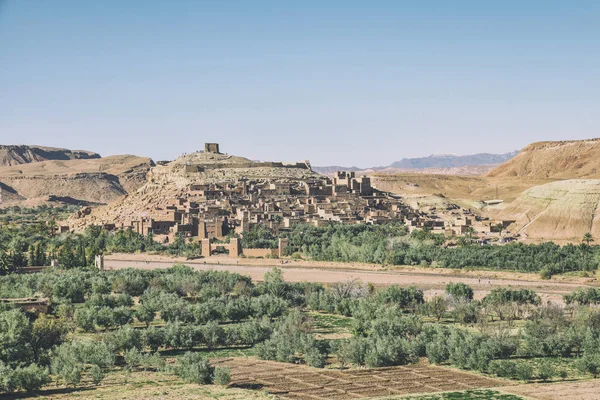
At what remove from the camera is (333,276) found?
169 ft

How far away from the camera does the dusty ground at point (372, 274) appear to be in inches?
1821

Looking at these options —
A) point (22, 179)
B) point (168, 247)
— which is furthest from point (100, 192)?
point (168, 247)

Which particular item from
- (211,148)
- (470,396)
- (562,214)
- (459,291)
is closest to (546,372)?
(470,396)

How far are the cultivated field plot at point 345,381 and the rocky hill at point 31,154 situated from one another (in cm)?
14627

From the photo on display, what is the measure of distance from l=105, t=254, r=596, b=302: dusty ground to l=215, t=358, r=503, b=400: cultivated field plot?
635 inches

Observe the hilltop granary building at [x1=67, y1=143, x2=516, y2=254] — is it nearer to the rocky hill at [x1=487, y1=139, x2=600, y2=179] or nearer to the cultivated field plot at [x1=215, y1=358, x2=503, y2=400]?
the cultivated field plot at [x1=215, y1=358, x2=503, y2=400]

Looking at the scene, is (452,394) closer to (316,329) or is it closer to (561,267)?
(316,329)

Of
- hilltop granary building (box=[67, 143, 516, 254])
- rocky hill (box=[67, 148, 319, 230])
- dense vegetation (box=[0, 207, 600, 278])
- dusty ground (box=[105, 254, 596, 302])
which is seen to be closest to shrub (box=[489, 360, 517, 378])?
dusty ground (box=[105, 254, 596, 302])

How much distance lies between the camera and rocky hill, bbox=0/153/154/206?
410 ft

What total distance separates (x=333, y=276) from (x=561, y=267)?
1274 centimetres

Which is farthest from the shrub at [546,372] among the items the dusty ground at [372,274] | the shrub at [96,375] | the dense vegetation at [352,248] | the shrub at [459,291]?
the dense vegetation at [352,248]

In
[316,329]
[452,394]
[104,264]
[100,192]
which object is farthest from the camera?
[100,192]

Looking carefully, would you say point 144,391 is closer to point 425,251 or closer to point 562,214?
point 425,251

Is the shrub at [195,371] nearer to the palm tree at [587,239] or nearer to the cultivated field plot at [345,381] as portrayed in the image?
the cultivated field plot at [345,381]
